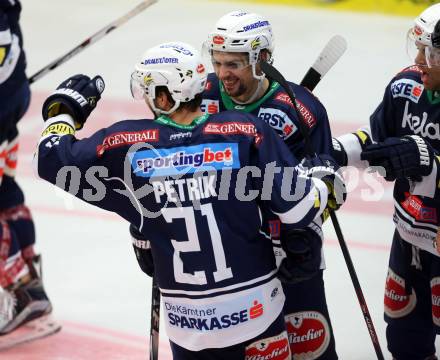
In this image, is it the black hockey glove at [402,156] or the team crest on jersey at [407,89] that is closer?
the black hockey glove at [402,156]

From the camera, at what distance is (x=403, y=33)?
7480 mm

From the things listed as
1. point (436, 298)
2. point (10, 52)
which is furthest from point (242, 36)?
point (10, 52)

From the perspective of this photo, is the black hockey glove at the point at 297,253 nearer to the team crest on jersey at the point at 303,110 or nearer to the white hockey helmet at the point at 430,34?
the team crest on jersey at the point at 303,110

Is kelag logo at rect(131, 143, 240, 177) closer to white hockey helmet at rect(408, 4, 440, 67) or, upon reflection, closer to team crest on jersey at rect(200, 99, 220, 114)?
team crest on jersey at rect(200, 99, 220, 114)

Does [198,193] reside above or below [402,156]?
above

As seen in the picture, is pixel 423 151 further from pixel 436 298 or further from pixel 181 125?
pixel 181 125

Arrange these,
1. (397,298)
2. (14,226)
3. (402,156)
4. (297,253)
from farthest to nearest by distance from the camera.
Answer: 1. (14,226)
2. (397,298)
3. (402,156)
4. (297,253)

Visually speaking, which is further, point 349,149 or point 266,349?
point 349,149

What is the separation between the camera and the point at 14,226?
4.78m

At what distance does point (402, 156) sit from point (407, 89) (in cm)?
40

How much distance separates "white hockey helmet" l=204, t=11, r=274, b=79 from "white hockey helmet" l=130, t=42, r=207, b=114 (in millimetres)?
395

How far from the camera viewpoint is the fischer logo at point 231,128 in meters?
3.10

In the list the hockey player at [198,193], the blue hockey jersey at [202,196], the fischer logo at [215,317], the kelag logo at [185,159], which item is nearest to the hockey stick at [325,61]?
the hockey player at [198,193]

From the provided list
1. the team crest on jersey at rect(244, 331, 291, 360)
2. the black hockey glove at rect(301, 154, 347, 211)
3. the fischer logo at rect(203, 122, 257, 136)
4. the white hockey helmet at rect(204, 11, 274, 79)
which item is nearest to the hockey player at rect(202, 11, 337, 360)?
the white hockey helmet at rect(204, 11, 274, 79)
